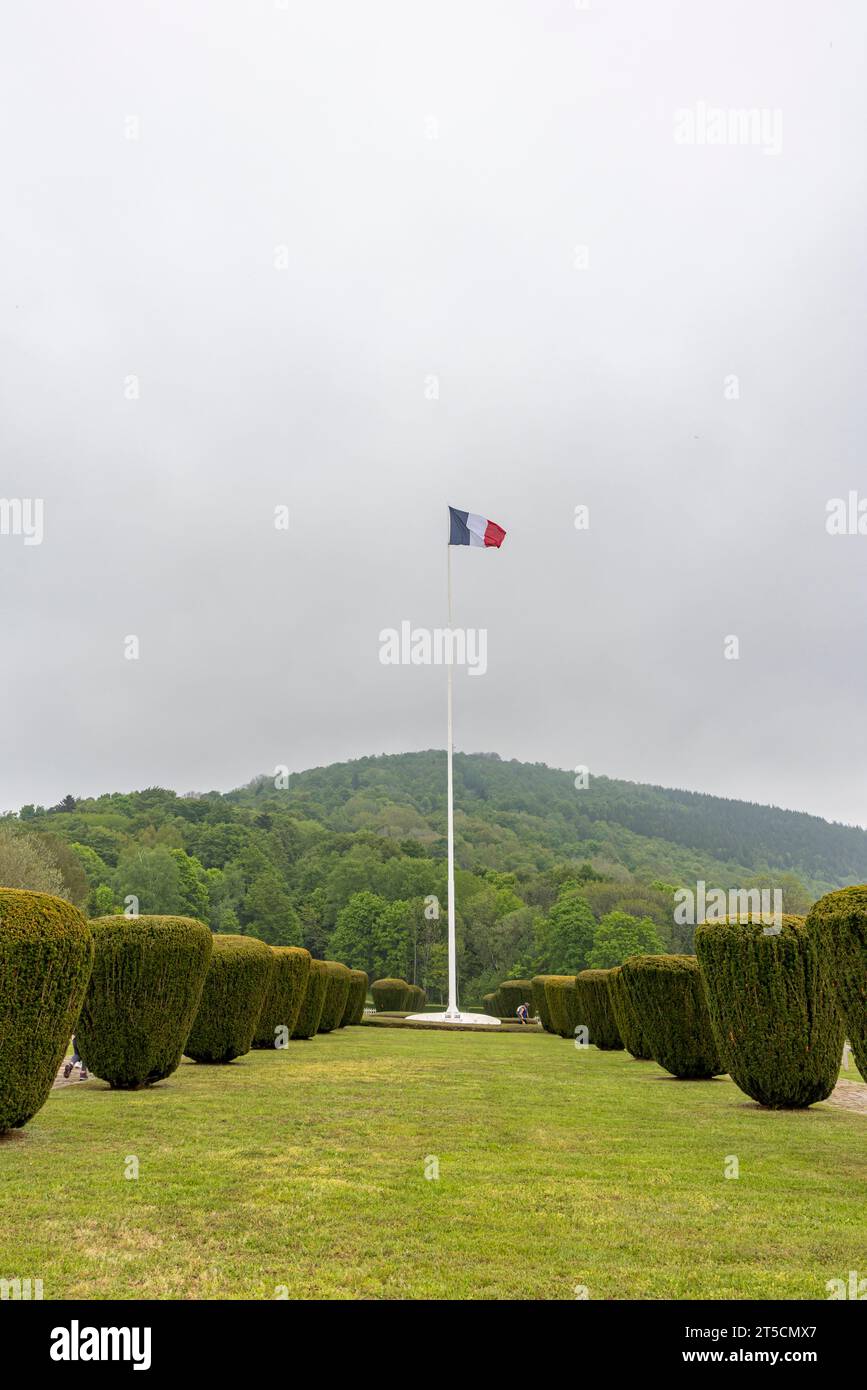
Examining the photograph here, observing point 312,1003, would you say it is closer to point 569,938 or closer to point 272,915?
point 569,938

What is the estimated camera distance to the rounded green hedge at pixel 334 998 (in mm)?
25906

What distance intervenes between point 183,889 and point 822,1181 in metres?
78.9

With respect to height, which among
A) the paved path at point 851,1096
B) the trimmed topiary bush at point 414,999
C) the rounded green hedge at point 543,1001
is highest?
the paved path at point 851,1096

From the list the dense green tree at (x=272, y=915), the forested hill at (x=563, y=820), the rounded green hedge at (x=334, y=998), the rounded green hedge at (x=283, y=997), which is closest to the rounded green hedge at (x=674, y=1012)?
the rounded green hedge at (x=283, y=997)

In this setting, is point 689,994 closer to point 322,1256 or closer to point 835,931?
point 835,931

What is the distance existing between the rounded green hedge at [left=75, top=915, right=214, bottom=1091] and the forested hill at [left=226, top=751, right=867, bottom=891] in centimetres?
9326

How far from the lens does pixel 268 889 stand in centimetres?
8019

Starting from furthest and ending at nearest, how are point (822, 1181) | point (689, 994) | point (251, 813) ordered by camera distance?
point (251, 813), point (689, 994), point (822, 1181)

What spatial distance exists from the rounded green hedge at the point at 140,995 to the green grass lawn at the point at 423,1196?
447 millimetres

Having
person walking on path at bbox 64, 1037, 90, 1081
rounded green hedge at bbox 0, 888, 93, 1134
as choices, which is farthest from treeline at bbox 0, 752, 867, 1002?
rounded green hedge at bbox 0, 888, 93, 1134

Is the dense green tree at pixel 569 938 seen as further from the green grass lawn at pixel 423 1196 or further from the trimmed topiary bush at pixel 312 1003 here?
the green grass lawn at pixel 423 1196

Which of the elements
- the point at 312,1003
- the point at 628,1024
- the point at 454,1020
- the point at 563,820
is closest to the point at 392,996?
the point at 454,1020

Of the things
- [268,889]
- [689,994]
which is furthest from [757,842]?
[689,994]
